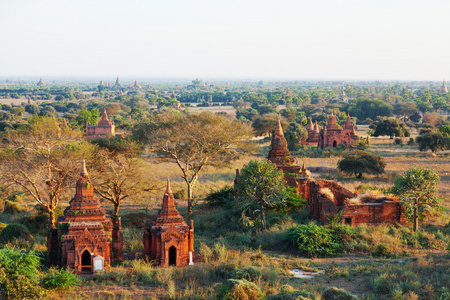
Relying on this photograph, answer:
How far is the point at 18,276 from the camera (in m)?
13.3

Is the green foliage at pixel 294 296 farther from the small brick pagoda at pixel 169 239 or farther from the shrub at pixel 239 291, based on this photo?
the small brick pagoda at pixel 169 239

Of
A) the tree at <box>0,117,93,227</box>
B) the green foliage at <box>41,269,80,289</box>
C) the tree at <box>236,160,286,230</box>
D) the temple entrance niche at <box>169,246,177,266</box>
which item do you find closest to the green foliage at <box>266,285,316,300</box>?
the temple entrance niche at <box>169,246,177,266</box>

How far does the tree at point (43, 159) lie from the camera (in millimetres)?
22109

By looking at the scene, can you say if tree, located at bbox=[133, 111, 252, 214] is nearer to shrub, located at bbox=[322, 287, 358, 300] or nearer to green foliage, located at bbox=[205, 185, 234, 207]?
green foliage, located at bbox=[205, 185, 234, 207]

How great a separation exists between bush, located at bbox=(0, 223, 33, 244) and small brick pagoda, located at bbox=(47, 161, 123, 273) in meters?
3.87

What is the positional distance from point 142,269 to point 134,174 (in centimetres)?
922

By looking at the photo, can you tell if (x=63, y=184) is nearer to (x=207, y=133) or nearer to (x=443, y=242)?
(x=207, y=133)

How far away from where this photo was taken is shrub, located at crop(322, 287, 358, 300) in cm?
1253

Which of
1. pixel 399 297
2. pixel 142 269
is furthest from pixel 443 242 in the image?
pixel 142 269

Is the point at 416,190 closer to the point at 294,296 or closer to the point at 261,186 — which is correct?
the point at 261,186

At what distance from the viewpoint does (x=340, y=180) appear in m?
34.8

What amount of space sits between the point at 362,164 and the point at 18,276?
27.6m

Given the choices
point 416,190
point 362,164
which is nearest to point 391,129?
point 362,164

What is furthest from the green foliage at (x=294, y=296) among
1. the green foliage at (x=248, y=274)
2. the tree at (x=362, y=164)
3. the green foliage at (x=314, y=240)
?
the tree at (x=362, y=164)
